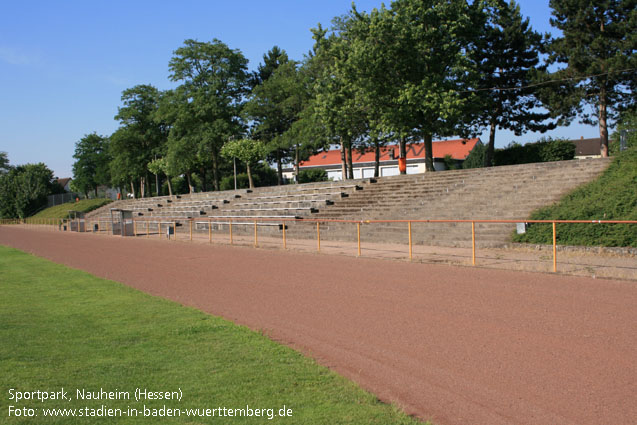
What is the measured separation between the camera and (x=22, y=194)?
80250mm

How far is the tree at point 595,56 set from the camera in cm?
2930

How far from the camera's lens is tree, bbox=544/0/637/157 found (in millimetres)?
29297

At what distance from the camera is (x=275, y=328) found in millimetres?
8086

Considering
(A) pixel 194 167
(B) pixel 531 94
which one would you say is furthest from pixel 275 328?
(A) pixel 194 167

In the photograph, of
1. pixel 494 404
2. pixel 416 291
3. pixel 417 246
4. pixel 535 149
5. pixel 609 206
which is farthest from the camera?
pixel 535 149

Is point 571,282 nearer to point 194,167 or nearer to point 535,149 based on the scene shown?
point 535,149

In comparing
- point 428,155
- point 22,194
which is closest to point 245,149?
point 428,155

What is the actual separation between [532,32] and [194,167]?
41.2 m

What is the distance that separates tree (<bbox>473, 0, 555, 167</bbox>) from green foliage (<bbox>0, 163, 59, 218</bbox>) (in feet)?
237

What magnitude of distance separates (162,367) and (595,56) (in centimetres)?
3221

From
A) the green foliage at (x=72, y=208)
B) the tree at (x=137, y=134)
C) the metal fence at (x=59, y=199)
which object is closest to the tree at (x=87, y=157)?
the metal fence at (x=59, y=199)

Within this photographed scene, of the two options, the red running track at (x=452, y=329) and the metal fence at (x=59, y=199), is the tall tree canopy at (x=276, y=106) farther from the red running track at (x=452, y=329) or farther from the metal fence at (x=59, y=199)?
the metal fence at (x=59, y=199)

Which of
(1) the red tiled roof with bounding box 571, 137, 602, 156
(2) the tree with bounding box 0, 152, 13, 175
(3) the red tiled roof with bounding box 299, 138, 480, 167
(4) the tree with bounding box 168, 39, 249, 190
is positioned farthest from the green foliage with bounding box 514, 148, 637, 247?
(2) the tree with bounding box 0, 152, 13, 175

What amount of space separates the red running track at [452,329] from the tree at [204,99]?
37217 mm
